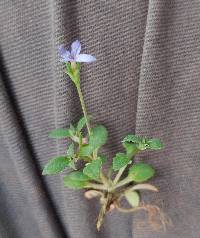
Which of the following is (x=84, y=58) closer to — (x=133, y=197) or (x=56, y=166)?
(x=56, y=166)

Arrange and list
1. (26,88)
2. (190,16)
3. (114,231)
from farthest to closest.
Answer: (114,231) → (26,88) → (190,16)

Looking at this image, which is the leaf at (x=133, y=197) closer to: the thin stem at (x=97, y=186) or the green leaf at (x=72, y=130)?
the thin stem at (x=97, y=186)

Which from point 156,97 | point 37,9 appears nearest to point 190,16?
point 156,97

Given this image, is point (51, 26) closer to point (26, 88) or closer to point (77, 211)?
point (26, 88)

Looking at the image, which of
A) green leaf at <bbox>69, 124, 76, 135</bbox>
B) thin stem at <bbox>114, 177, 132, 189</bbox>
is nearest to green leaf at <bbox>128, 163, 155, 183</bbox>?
thin stem at <bbox>114, 177, 132, 189</bbox>

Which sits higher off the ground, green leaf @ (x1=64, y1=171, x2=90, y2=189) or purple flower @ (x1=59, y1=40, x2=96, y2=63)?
purple flower @ (x1=59, y1=40, x2=96, y2=63)

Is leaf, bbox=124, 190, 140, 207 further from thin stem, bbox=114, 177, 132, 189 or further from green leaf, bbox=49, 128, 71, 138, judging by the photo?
green leaf, bbox=49, 128, 71, 138

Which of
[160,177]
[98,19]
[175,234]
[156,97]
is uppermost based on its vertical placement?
[98,19]

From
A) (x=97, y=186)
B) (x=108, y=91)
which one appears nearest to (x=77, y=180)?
(x=97, y=186)
